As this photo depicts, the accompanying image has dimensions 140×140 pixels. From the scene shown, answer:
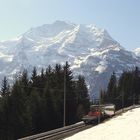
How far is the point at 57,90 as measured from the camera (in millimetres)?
102562

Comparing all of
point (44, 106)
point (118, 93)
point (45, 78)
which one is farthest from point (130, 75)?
point (44, 106)

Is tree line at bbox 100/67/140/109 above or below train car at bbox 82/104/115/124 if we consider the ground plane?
above

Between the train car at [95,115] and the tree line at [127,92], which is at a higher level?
the tree line at [127,92]

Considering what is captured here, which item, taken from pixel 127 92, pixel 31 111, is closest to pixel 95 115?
pixel 31 111

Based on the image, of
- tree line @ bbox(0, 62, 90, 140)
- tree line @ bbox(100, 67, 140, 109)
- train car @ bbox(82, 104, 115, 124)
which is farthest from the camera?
tree line @ bbox(100, 67, 140, 109)

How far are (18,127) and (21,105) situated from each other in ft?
20.1

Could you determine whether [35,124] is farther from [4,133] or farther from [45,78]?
[45,78]

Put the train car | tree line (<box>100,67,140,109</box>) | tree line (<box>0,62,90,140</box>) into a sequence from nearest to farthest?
the train car < tree line (<box>0,62,90,140</box>) < tree line (<box>100,67,140,109</box>)

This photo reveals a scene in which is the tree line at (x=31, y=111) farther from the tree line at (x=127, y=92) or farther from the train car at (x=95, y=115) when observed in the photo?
the tree line at (x=127, y=92)

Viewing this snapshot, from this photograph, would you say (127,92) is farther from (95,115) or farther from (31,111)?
(95,115)

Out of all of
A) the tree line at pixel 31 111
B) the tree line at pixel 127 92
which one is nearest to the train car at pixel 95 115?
the tree line at pixel 31 111

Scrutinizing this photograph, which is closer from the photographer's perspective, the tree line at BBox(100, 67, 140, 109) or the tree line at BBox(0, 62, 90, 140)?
the tree line at BBox(0, 62, 90, 140)

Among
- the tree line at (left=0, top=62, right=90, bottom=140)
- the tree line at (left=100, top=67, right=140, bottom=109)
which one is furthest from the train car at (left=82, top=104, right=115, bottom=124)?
the tree line at (left=100, top=67, right=140, bottom=109)

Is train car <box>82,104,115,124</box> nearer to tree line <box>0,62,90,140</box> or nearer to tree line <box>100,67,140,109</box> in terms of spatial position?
tree line <box>0,62,90,140</box>
